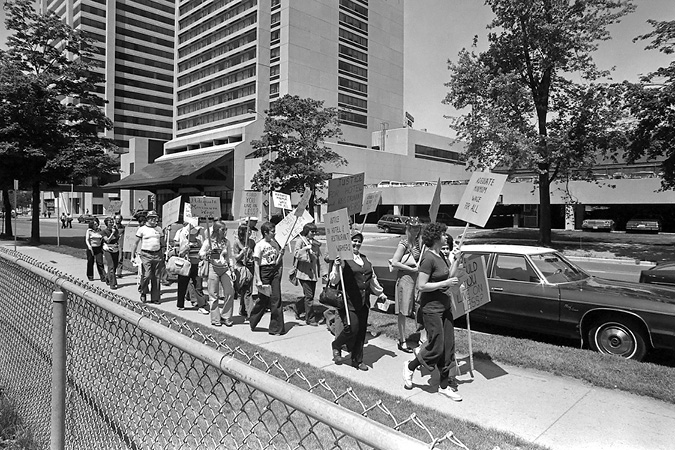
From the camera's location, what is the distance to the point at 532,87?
25125 mm

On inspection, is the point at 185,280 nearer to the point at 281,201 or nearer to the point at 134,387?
the point at 281,201

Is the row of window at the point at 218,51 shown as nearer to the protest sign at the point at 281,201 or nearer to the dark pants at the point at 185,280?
the protest sign at the point at 281,201

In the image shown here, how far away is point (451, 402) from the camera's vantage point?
5098 mm

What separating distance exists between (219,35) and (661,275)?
79.2 m

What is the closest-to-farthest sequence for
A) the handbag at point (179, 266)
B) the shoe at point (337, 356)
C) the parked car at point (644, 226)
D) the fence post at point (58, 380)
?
1. the fence post at point (58, 380)
2. the shoe at point (337, 356)
3. the handbag at point (179, 266)
4. the parked car at point (644, 226)

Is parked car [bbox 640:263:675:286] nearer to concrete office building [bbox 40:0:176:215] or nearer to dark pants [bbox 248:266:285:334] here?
dark pants [bbox 248:266:285:334]

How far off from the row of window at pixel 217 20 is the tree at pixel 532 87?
54.8 metres

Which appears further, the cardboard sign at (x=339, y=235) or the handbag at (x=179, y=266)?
the handbag at (x=179, y=266)

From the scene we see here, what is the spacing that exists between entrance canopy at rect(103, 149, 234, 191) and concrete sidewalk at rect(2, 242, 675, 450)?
58325 mm

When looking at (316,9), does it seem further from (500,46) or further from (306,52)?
(500,46)

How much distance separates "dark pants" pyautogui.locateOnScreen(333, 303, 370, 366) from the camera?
6.02 meters

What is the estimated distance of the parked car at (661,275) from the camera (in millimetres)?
8695

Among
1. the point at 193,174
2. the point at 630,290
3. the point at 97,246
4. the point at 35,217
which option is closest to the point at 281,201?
the point at 97,246

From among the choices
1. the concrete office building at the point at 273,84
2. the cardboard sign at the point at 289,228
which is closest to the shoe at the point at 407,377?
the cardboard sign at the point at 289,228
